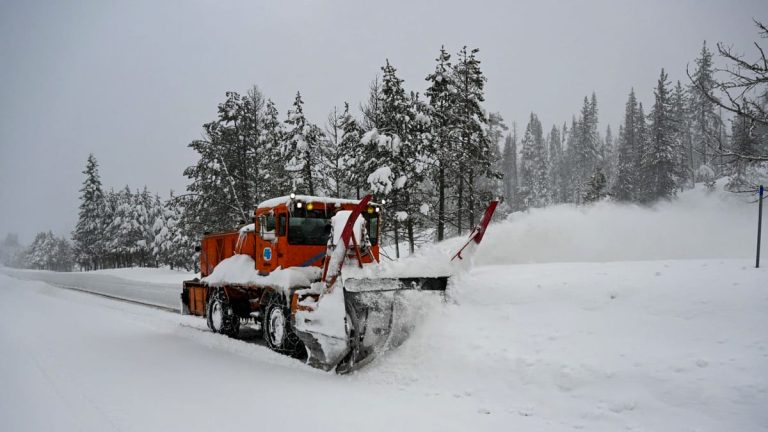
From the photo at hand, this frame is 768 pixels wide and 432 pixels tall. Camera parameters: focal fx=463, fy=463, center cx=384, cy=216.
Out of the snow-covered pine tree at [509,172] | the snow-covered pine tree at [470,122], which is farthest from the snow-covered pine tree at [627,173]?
the snow-covered pine tree at [470,122]

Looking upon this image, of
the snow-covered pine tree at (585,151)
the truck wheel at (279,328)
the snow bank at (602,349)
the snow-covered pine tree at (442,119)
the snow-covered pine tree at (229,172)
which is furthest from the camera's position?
the snow-covered pine tree at (585,151)

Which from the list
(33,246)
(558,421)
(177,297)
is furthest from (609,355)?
(33,246)

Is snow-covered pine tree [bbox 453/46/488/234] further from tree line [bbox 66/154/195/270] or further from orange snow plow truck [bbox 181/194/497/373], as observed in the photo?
tree line [bbox 66/154/195/270]

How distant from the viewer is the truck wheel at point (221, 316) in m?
11.5

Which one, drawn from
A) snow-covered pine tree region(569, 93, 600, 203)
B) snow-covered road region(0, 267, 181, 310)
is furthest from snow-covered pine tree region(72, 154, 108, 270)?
snow-covered pine tree region(569, 93, 600, 203)

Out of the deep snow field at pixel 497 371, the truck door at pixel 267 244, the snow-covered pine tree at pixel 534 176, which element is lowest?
the deep snow field at pixel 497 371

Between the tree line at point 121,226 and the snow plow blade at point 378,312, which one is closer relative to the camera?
the snow plow blade at point 378,312

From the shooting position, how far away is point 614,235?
13422mm

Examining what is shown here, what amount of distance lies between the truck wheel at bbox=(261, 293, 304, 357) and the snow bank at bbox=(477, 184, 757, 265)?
17.4ft

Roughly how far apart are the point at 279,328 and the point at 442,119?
1700 centimetres

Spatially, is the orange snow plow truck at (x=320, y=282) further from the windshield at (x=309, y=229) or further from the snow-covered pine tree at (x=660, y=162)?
the snow-covered pine tree at (x=660, y=162)

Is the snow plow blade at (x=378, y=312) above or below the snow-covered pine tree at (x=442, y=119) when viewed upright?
below

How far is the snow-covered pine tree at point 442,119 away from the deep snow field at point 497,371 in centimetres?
1389

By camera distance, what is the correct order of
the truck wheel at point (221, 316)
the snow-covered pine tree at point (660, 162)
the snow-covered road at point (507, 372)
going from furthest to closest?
the snow-covered pine tree at point (660, 162) → the truck wheel at point (221, 316) → the snow-covered road at point (507, 372)
